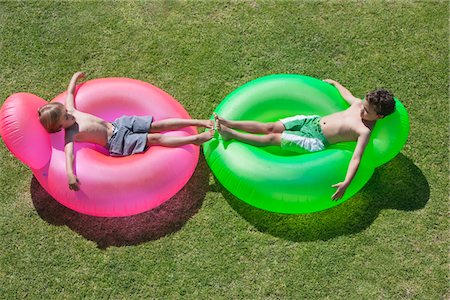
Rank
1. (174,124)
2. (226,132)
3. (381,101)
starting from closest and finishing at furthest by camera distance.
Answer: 1. (381,101)
2. (226,132)
3. (174,124)

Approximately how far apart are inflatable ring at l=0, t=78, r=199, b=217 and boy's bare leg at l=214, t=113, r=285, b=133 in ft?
1.26

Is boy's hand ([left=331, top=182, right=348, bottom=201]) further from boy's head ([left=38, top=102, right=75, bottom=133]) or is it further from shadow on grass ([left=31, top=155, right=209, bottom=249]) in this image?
boy's head ([left=38, top=102, right=75, bottom=133])

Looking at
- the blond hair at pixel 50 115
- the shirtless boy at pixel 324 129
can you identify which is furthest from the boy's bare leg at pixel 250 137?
the blond hair at pixel 50 115

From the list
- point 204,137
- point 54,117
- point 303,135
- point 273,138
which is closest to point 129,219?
point 204,137

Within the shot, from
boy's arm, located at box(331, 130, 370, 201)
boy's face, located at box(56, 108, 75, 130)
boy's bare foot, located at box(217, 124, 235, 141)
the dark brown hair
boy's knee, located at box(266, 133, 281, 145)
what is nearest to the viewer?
the dark brown hair

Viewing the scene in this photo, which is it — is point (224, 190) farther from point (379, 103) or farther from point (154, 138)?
point (379, 103)

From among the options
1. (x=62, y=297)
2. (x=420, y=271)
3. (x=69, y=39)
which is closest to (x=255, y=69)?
(x=69, y=39)

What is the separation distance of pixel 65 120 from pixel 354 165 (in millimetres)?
2664

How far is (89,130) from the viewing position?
494cm

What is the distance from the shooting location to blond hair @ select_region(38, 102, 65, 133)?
15.4ft

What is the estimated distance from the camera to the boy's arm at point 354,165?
4652 millimetres

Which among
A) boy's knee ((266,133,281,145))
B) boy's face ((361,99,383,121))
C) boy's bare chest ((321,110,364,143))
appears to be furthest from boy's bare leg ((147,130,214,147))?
boy's face ((361,99,383,121))

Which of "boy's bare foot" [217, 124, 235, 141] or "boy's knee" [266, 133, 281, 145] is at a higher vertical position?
"boy's bare foot" [217, 124, 235, 141]

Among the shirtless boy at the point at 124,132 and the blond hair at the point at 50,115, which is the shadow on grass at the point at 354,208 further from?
the blond hair at the point at 50,115
